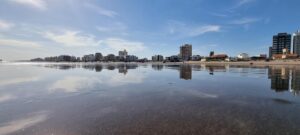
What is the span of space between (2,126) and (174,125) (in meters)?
7.43

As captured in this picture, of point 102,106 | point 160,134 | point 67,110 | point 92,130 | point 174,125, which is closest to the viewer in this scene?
point 160,134

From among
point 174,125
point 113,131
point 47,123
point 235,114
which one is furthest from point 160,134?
point 47,123

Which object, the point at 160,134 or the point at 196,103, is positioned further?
the point at 196,103

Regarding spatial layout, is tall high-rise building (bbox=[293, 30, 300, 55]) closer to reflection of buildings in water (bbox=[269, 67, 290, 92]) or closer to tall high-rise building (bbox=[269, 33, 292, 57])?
tall high-rise building (bbox=[269, 33, 292, 57])

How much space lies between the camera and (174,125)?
6531 mm

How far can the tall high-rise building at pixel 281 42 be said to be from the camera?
555 ft

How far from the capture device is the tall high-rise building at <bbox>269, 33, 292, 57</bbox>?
16912 centimetres

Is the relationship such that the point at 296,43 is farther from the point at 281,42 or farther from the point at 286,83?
the point at 286,83

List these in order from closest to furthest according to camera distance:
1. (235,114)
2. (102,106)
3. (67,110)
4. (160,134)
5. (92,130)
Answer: (160,134), (92,130), (235,114), (67,110), (102,106)

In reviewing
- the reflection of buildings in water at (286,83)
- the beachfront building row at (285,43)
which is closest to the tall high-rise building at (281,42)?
the beachfront building row at (285,43)

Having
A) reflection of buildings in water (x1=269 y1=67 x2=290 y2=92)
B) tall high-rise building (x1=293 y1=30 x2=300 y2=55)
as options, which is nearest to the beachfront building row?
tall high-rise building (x1=293 y1=30 x2=300 y2=55)

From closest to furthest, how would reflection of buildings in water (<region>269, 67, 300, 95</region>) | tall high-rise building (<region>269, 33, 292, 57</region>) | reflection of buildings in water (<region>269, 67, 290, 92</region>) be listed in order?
reflection of buildings in water (<region>269, 67, 300, 95</region>), reflection of buildings in water (<region>269, 67, 290, 92</region>), tall high-rise building (<region>269, 33, 292, 57</region>)

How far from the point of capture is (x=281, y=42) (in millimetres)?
173125

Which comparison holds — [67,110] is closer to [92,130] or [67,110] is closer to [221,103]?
[92,130]
